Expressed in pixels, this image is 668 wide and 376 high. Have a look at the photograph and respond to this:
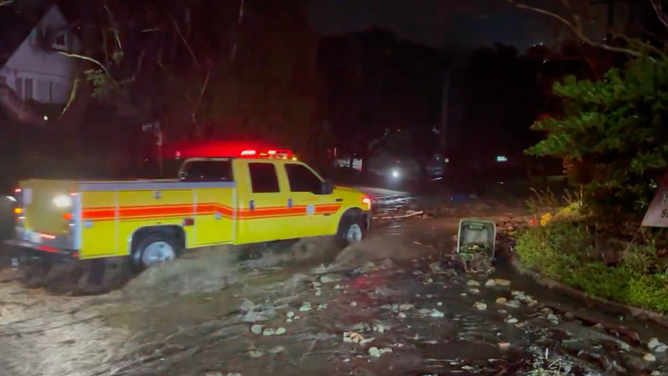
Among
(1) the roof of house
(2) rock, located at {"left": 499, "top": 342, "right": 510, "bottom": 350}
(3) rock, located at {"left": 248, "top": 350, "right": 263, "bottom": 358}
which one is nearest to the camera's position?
(3) rock, located at {"left": 248, "top": 350, "right": 263, "bottom": 358}

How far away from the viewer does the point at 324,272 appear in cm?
1114

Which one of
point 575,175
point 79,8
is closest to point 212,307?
point 575,175

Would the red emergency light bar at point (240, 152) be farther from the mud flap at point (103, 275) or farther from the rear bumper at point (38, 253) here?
the rear bumper at point (38, 253)

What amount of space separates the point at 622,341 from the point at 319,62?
109 feet

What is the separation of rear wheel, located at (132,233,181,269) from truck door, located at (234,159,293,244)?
1223 millimetres

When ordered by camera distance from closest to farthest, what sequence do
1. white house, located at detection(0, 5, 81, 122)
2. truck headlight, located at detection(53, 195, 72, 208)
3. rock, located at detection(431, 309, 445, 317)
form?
rock, located at detection(431, 309, 445, 317)
truck headlight, located at detection(53, 195, 72, 208)
white house, located at detection(0, 5, 81, 122)

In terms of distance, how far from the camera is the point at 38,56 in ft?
118

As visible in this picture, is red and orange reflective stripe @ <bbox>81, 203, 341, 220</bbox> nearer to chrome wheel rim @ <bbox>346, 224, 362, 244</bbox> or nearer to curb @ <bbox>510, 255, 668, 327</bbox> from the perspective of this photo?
chrome wheel rim @ <bbox>346, 224, 362, 244</bbox>

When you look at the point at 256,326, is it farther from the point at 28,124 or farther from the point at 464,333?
the point at 28,124

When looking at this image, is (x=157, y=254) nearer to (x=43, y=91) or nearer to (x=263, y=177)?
(x=263, y=177)

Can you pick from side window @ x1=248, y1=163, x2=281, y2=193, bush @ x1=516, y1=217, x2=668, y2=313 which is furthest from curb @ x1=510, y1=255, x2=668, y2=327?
side window @ x1=248, y1=163, x2=281, y2=193

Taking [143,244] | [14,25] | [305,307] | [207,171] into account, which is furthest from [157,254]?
[14,25]

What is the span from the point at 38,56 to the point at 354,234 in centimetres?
2788

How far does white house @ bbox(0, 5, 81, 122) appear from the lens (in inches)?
1393
